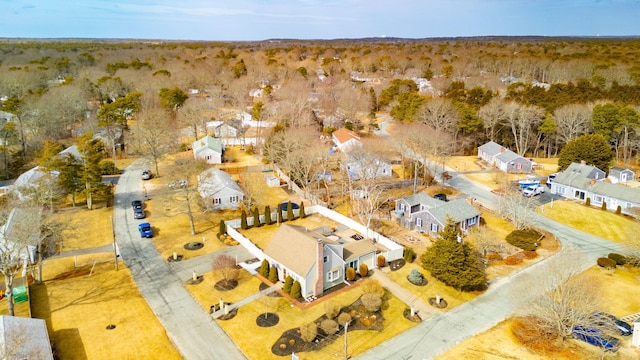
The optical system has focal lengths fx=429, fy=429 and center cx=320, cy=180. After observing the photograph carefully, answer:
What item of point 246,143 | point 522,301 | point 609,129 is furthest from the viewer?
point 246,143

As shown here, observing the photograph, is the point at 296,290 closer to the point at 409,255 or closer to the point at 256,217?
the point at 409,255

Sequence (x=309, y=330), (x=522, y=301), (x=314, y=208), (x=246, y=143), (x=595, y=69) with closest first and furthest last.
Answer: (x=309, y=330), (x=522, y=301), (x=314, y=208), (x=246, y=143), (x=595, y=69)

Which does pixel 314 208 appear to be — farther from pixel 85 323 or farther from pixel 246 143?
pixel 246 143

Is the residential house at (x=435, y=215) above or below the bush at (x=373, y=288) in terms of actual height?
above

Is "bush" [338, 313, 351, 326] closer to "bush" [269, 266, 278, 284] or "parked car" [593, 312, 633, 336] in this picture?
"bush" [269, 266, 278, 284]

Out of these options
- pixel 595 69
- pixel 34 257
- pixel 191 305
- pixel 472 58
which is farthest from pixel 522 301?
pixel 472 58

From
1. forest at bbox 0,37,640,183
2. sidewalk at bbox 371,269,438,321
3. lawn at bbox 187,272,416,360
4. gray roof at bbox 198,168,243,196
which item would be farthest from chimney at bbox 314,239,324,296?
forest at bbox 0,37,640,183

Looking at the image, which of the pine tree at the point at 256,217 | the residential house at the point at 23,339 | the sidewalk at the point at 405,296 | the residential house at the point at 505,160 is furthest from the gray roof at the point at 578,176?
the residential house at the point at 23,339

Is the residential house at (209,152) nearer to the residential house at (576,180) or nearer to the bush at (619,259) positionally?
the residential house at (576,180)
